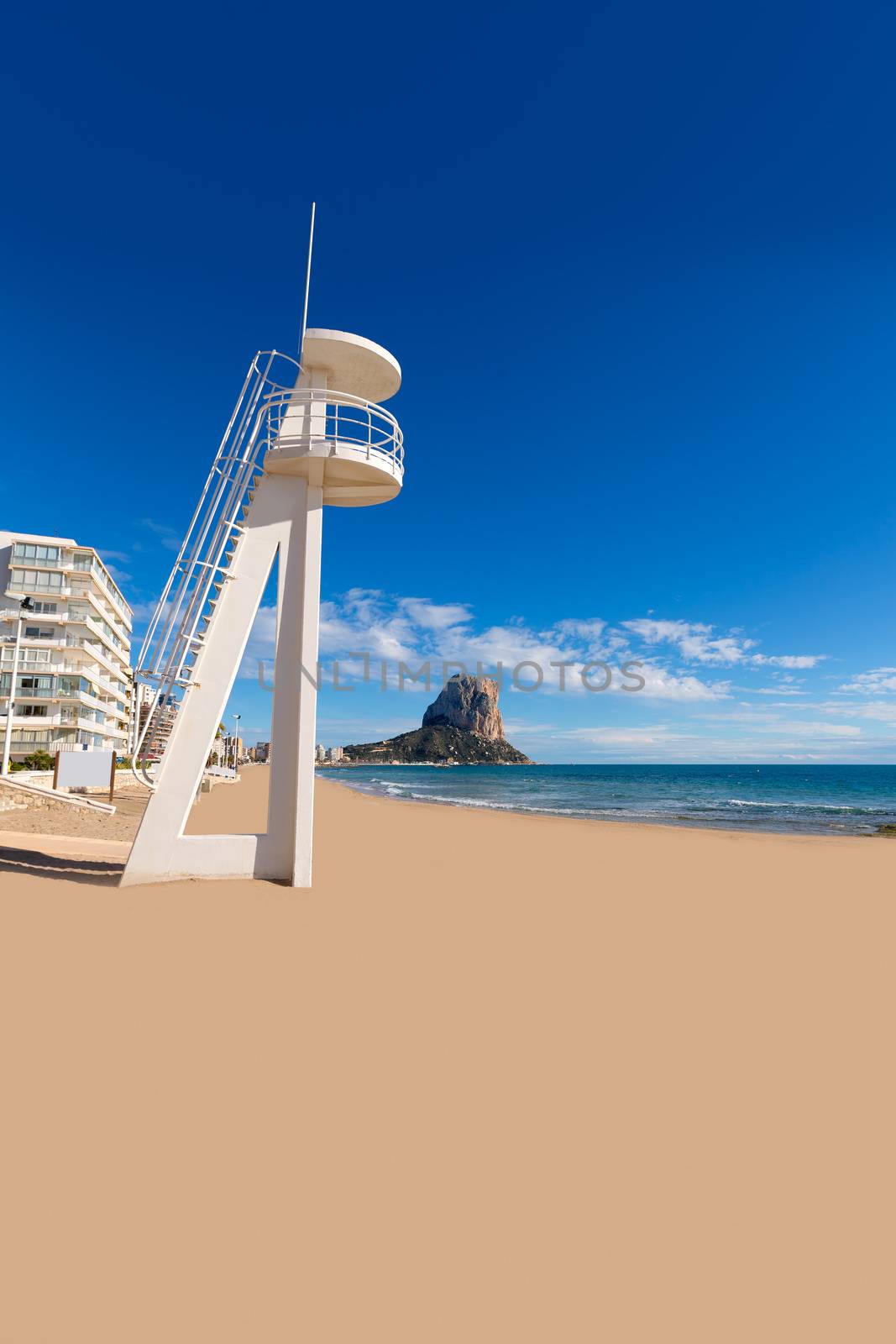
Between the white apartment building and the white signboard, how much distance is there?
17.7 metres

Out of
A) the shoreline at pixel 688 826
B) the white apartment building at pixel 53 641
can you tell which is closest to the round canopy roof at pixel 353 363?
the shoreline at pixel 688 826

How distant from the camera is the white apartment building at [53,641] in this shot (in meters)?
45.9

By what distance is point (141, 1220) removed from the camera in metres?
3.06

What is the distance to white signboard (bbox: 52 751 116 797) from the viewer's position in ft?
95.2

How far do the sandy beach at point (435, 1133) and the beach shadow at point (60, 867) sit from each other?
2.17 m

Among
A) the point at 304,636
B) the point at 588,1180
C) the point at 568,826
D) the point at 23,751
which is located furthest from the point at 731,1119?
the point at 23,751

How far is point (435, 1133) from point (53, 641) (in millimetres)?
52368

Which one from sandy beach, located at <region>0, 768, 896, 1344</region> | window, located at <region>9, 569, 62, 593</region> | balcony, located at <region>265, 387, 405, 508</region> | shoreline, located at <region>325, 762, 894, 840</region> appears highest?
window, located at <region>9, 569, 62, 593</region>

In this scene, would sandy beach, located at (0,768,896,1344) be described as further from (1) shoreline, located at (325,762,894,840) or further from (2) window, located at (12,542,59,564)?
(2) window, located at (12,542,59,564)

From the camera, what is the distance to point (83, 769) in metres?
29.8

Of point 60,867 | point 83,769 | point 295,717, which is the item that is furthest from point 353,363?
point 83,769

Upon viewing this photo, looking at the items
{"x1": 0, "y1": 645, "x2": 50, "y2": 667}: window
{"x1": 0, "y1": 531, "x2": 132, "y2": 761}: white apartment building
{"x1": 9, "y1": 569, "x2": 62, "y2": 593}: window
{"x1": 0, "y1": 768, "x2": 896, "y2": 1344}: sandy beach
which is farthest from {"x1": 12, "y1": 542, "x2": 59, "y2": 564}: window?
{"x1": 0, "y1": 768, "x2": 896, "y2": 1344}: sandy beach

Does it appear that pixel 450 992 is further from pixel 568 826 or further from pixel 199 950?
pixel 568 826

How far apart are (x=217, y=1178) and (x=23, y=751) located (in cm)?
4851
